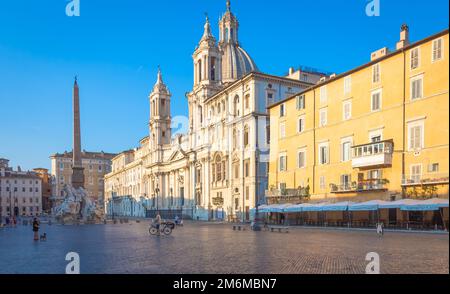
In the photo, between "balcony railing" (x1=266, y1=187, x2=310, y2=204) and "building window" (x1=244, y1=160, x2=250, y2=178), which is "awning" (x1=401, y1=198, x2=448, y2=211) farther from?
"building window" (x1=244, y1=160, x2=250, y2=178)

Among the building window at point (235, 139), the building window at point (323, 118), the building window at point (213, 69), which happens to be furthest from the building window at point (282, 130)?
the building window at point (213, 69)

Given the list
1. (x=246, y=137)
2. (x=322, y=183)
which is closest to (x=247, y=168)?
(x=246, y=137)

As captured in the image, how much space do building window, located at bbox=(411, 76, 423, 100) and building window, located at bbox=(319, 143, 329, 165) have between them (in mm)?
26532

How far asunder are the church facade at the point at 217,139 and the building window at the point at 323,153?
6263 millimetres

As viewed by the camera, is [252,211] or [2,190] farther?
[2,190]

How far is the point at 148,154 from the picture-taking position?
106 m

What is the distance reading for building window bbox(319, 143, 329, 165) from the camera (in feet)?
112

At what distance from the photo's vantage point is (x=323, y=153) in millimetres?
35938

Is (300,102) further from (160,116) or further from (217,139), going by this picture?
(160,116)

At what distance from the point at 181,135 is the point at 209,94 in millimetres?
16658

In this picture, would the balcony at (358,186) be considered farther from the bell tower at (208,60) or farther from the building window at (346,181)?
the bell tower at (208,60)

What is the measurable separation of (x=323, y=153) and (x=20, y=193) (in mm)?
115157
